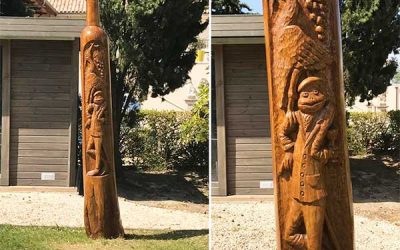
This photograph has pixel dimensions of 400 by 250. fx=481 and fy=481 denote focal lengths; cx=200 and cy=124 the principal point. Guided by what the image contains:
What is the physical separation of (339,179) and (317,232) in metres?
0.31

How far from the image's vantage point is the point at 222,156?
8.09 meters

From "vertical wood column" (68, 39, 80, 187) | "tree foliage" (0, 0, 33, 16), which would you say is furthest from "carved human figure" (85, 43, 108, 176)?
"tree foliage" (0, 0, 33, 16)

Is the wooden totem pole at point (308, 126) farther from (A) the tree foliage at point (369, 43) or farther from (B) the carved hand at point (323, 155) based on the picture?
(A) the tree foliage at point (369, 43)

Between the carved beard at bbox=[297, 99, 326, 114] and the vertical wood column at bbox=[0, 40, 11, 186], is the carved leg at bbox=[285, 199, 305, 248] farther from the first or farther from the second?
the vertical wood column at bbox=[0, 40, 11, 186]

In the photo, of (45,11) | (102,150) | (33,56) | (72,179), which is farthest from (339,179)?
(45,11)

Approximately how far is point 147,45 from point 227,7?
193cm

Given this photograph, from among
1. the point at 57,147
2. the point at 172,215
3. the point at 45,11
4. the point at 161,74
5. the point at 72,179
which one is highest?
the point at 45,11

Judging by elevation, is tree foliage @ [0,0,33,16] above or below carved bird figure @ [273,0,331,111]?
above

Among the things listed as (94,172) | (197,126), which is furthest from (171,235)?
(197,126)

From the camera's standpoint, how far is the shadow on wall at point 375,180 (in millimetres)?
8836

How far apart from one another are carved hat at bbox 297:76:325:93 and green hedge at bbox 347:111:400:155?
9568 millimetres

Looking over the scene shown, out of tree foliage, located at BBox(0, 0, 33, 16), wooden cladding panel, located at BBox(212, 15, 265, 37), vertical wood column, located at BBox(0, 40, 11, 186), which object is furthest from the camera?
tree foliage, located at BBox(0, 0, 33, 16)

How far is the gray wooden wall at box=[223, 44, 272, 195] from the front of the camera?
8172mm

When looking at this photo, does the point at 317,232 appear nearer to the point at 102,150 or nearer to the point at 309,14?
the point at 309,14
